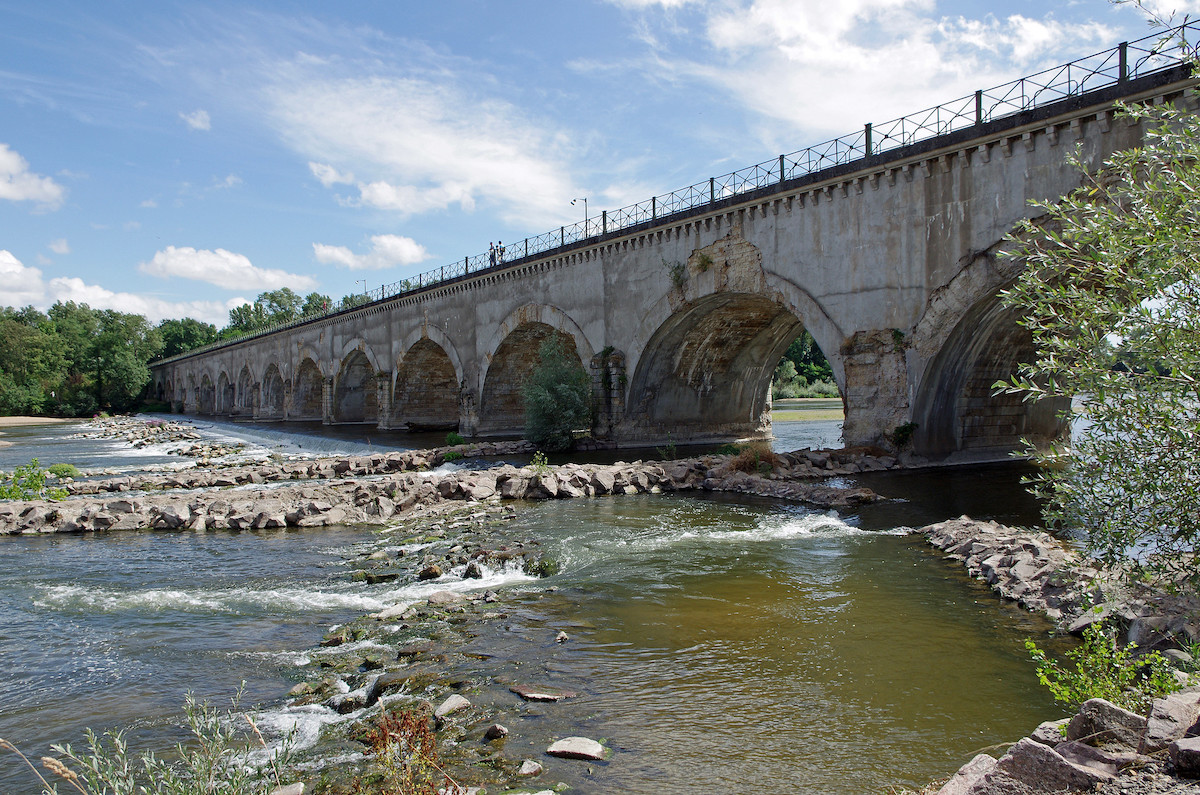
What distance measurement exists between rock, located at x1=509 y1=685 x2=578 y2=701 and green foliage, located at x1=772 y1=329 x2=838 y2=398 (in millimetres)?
48527

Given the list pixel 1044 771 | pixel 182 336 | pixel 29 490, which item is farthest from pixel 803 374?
pixel 182 336

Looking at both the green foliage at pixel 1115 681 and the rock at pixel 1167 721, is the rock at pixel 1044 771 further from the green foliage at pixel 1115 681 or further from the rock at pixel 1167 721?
the green foliage at pixel 1115 681

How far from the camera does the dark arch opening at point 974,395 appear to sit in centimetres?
1620

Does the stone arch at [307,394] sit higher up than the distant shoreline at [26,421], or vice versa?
the stone arch at [307,394]

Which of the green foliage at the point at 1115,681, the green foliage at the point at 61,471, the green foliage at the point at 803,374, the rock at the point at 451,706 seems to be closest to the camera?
the green foliage at the point at 1115,681

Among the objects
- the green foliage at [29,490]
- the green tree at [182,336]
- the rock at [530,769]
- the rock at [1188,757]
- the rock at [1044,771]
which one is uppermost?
the green tree at [182,336]

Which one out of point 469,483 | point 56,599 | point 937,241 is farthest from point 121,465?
point 937,241

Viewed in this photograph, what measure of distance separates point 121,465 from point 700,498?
20.5m

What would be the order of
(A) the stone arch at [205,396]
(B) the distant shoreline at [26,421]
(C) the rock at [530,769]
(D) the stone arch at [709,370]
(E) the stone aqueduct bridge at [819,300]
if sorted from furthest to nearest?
(A) the stone arch at [205,396]
(B) the distant shoreline at [26,421]
(D) the stone arch at [709,370]
(E) the stone aqueduct bridge at [819,300]
(C) the rock at [530,769]

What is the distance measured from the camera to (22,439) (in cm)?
4234

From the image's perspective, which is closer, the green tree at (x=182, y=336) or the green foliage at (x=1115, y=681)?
the green foliage at (x=1115, y=681)

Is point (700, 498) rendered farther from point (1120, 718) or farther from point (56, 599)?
point (1120, 718)

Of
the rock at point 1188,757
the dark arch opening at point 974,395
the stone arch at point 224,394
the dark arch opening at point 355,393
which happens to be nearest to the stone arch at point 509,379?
the dark arch opening at point 355,393

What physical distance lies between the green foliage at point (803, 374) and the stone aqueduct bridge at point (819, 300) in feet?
87.2
